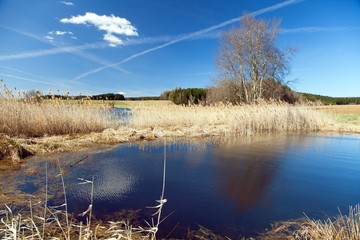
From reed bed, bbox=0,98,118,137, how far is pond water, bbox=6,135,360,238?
2619 millimetres

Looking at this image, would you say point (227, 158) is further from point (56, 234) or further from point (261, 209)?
point (56, 234)

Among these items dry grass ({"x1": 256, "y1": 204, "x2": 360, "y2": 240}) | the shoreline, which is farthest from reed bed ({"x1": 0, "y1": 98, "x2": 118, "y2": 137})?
dry grass ({"x1": 256, "y1": 204, "x2": 360, "y2": 240})

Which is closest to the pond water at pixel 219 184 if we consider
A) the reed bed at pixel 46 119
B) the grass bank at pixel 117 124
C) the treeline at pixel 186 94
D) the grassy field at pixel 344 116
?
the grass bank at pixel 117 124

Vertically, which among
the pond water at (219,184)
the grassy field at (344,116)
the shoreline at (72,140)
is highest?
the grassy field at (344,116)

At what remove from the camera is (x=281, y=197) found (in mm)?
2832

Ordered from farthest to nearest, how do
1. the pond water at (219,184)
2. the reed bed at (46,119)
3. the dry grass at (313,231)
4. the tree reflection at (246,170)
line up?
the reed bed at (46,119) < the tree reflection at (246,170) < the pond water at (219,184) < the dry grass at (313,231)

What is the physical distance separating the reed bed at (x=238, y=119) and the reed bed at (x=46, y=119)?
2.14m

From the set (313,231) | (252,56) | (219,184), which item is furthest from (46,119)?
(252,56)

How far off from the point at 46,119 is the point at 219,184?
5987 millimetres

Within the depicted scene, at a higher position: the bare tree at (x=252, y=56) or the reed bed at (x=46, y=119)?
the bare tree at (x=252, y=56)

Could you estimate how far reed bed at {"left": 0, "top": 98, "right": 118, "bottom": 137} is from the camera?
643cm

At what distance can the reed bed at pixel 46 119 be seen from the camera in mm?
6426

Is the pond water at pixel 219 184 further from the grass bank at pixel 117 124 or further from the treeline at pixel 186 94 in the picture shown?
the treeline at pixel 186 94

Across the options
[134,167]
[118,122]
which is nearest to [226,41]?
[118,122]
